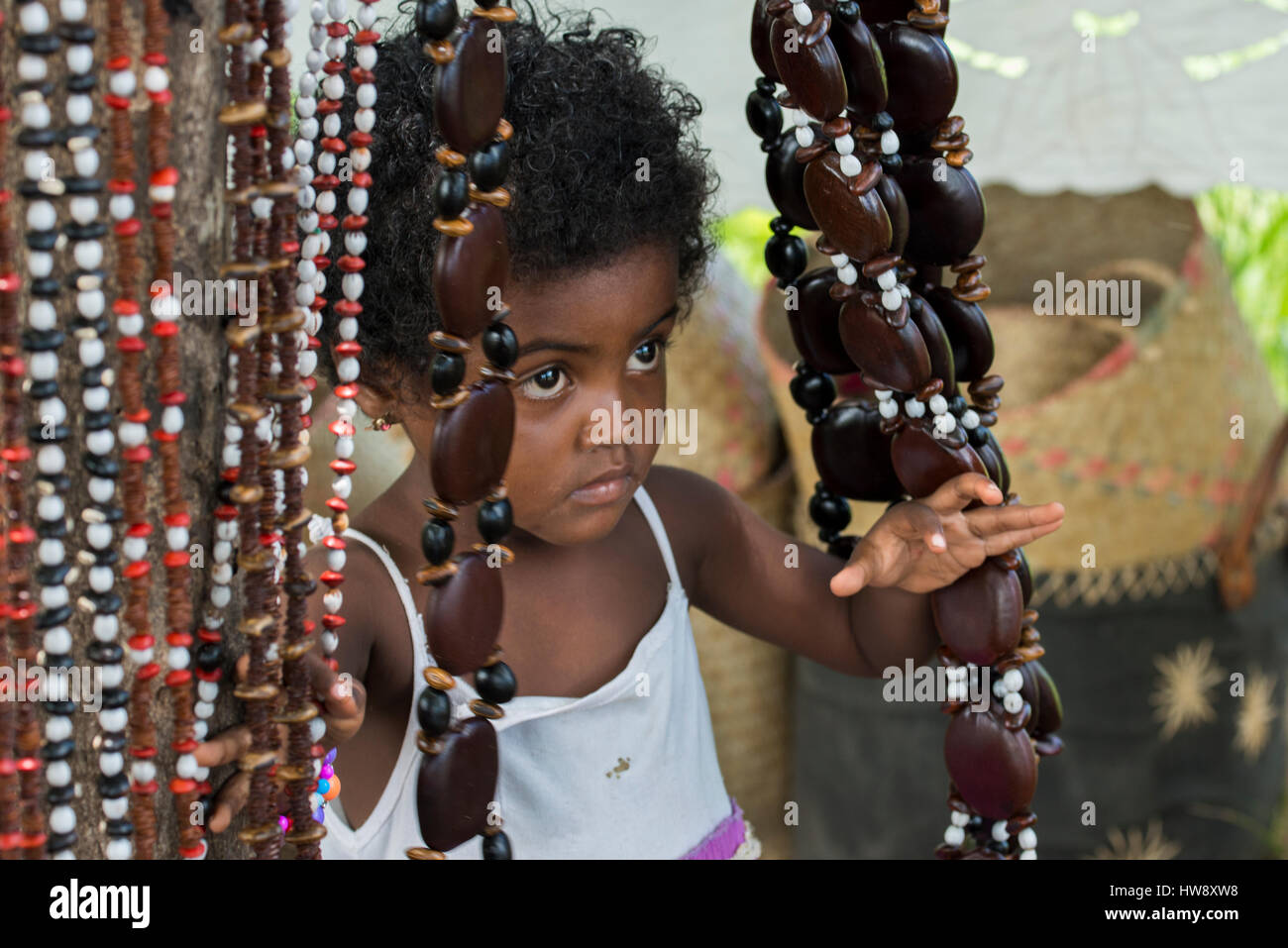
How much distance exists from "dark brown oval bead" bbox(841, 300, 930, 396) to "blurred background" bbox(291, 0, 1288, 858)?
2.25ft

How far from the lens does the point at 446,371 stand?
24.5 inches

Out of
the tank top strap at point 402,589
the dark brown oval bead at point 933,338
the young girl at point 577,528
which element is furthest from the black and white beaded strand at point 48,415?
the dark brown oval bead at point 933,338

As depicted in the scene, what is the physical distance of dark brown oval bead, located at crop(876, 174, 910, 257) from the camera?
710 millimetres

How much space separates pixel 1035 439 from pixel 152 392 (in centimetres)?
116

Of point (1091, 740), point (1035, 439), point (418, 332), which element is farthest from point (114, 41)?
point (1091, 740)

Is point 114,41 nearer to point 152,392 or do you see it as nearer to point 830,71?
point 152,392

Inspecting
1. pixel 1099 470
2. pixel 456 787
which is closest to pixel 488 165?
pixel 456 787

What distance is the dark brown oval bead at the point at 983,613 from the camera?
77cm

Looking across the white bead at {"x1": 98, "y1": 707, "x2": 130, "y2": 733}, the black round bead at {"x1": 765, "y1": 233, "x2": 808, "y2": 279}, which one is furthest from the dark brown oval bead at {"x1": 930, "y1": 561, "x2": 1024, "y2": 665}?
the white bead at {"x1": 98, "y1": 707, "x2": 130, "y2": 733}

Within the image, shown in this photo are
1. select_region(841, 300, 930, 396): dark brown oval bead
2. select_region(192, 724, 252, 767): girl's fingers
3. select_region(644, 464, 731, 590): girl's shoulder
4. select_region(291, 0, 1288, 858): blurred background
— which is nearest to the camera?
select_region(192, 724, 252, 767): girl's fingers

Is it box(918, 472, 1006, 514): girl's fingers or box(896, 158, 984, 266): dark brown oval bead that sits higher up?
box(896, 158, 984, 266): dark brown oval bead

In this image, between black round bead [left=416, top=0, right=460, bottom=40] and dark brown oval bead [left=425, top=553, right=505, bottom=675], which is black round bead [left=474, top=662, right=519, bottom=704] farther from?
black round bead [left=416, top=0, right=460, bottom=40]

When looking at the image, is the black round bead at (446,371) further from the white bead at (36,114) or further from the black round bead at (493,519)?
the white bead at (36,114)

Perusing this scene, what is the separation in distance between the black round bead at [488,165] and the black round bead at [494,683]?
26 centimetres
